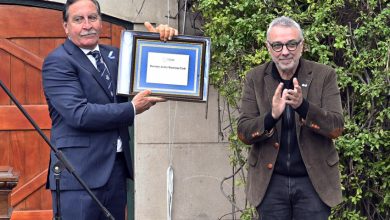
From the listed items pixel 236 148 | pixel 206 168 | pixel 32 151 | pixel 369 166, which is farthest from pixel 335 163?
pixel 32 151

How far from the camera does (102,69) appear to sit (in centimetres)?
555

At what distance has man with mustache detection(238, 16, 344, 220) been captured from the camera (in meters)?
5.38

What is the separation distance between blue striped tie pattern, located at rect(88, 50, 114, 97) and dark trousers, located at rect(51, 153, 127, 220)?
0.45 meters

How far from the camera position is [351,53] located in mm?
6812

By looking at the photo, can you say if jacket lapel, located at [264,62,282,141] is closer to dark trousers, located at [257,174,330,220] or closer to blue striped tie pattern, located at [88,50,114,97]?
dark trousers, located at [257,174,330,220]

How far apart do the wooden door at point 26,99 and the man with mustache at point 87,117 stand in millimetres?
2552

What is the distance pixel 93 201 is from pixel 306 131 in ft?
4.39

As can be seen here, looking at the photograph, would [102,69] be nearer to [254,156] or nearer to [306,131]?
[254,156]

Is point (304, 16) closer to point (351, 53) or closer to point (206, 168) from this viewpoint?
point (351, 53)

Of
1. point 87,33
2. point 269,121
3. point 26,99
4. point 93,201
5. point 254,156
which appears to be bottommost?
point 93,201

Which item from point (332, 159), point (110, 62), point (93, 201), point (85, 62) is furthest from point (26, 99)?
point (332, 159)

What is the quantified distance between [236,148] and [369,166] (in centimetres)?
110

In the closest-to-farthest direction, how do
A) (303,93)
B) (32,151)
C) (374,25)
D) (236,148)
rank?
(303,93) → (374,25) → (236,148) → (32,151)

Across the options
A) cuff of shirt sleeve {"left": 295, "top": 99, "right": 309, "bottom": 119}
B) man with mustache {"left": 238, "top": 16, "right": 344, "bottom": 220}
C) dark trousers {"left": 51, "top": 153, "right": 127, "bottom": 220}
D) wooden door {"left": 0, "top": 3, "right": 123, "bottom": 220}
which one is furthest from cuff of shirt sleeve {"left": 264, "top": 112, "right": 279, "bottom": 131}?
wooden door {"left": 0, "top": 3, "right": 123, "bottom": 220}
